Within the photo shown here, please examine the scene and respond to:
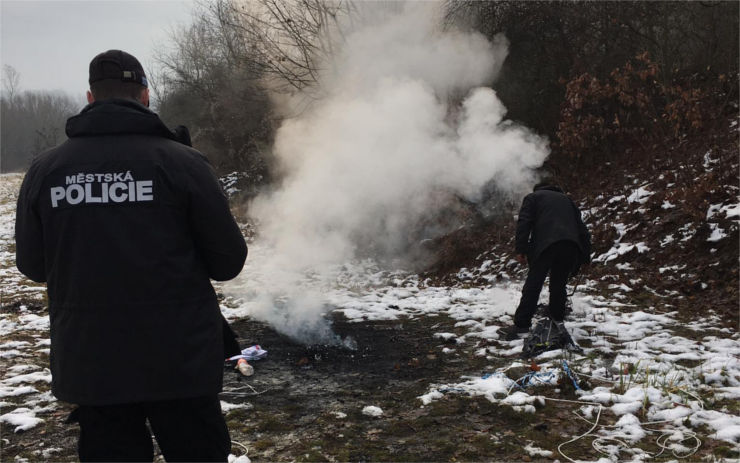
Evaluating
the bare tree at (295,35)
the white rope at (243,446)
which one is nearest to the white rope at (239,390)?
the white rope at (243,446)

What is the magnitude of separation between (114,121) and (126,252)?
1.85 feet

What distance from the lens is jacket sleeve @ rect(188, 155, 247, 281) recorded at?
2156 mm

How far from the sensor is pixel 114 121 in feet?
7.09

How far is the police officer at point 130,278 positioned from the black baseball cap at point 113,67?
12 centimetres

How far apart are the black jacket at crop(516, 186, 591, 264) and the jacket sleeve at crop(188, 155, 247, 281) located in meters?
4.25

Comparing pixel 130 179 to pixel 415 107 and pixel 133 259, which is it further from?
pixel 415 107

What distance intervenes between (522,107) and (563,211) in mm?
7061

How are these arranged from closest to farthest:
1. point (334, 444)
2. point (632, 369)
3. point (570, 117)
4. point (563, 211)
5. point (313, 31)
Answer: point (334, 444)
point (632, 369)
point (563, 211)
point (570, 117)
point (313, 31)

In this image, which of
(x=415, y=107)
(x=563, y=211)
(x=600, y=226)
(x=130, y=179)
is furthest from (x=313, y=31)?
(x=130, y=179)

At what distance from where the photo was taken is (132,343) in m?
2.04

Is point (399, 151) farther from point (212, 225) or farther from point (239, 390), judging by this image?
point (212, 225)

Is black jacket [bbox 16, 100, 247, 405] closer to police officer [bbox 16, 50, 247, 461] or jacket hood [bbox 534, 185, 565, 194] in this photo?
police officer [bbox 16, 50, 247, 461]

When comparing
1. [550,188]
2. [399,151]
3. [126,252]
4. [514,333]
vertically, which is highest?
[399,151]

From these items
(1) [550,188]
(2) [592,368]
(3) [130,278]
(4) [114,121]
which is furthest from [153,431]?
(1) [550,188]
